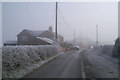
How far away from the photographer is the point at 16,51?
44.3 ft

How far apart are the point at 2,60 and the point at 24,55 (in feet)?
10.7

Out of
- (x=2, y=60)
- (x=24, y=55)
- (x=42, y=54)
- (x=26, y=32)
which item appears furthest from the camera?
(x=26, y=32)

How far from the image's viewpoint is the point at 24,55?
579 inches

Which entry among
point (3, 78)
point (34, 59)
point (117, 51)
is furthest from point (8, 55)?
point (117, 51)

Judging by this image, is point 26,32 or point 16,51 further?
point 26,32

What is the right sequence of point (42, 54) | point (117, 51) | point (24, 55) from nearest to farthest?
point (24, 55)
point (42, 54)
point (117, 51)

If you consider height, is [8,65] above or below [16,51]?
below

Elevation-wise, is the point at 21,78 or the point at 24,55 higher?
the point at 24,55

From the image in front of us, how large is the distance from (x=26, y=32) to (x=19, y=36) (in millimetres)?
2789

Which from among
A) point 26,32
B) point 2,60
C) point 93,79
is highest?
point 26,32

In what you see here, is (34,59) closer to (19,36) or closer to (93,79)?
(93,79)

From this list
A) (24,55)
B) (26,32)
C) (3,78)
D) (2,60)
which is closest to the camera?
(3,78)

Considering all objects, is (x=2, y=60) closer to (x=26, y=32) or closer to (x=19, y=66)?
(x=19, y=66)

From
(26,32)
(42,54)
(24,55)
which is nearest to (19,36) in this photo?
(26,32)
